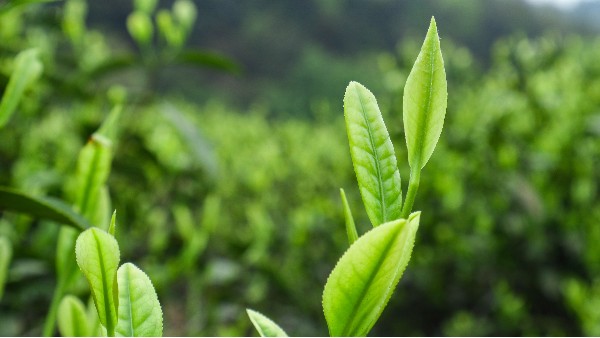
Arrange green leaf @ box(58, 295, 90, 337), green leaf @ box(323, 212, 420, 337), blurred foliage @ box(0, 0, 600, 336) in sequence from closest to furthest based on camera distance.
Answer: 1. green leaf @ box(323, 212, 420, 337)
2. green leaf @ box(58, 295, 90, 337)
3. blurred foliage @ box(0, 0, 600, 336)

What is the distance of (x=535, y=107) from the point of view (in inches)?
98.0

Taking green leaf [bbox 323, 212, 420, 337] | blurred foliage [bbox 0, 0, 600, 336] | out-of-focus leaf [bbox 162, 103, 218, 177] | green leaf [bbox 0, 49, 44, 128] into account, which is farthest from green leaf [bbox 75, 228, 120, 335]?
out-of-focus leaf [bbox 162, 103, 218, 177]

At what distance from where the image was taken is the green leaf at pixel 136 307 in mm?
312

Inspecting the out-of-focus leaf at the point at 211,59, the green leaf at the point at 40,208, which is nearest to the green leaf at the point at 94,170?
the green leaf at the point at 40,208

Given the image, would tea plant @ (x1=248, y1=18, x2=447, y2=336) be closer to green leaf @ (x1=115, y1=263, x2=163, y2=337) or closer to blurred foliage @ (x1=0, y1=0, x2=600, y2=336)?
green leaf @ (x1=115, y1=263, x2=163, y2=337)

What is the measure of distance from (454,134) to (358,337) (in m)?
2.29

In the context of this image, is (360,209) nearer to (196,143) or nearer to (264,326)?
(196,143)

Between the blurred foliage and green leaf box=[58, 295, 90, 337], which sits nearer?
green leaf box=[58, 295, 90, 337]

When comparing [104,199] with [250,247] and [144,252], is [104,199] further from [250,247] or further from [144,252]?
[144,252]

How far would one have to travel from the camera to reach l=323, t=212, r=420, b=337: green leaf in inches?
11.4

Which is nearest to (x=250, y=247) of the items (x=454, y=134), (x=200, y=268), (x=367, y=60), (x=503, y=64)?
(x=200, y=268)

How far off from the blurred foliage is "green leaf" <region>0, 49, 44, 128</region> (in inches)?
26.0

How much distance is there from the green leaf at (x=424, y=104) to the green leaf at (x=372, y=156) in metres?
0.01

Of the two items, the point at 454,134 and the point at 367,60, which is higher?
the point at 367,60
